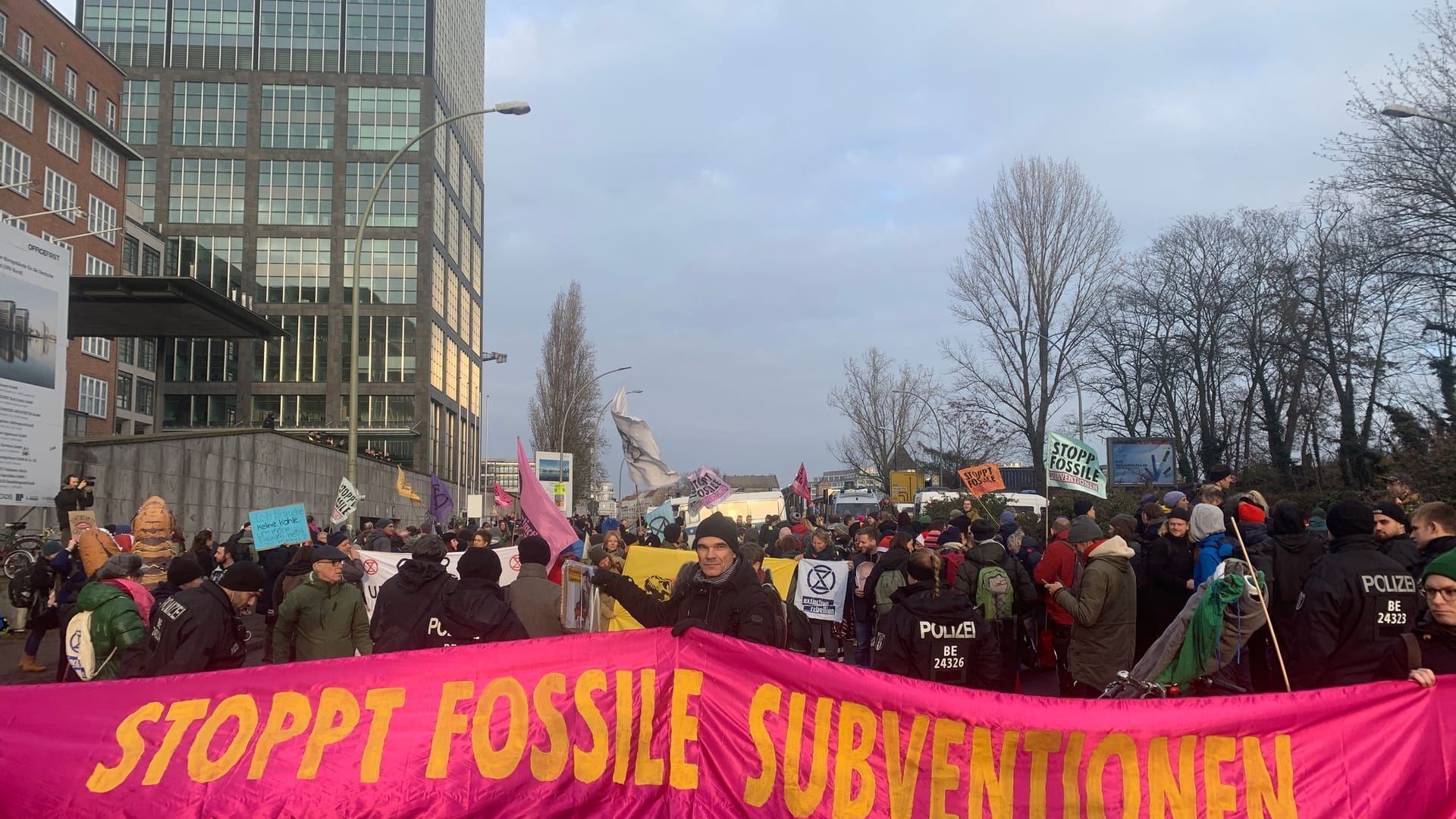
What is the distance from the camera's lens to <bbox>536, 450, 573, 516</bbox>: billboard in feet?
137

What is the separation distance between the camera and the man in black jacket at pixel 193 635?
5.98 metres

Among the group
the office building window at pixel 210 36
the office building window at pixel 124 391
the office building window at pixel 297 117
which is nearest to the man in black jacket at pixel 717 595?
the office building window at pixel 124 391

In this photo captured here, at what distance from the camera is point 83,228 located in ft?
159

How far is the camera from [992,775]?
477 centimetres

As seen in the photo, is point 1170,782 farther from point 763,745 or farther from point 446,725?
point 446,725

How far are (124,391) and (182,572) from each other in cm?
6081

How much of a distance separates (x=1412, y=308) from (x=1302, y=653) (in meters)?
32.3

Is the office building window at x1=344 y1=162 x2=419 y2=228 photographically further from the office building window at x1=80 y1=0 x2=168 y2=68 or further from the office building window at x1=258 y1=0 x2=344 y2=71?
the office building window at x1=80 y1=0 x2=168 y2=68

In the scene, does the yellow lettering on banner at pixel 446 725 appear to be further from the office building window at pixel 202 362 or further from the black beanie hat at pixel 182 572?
the office building window at pixel 202 362

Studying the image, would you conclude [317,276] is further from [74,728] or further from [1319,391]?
[74,728]

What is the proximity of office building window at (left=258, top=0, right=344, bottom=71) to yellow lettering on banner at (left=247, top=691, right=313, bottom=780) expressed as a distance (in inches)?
2788

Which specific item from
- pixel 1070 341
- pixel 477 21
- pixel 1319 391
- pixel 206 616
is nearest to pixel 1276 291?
pixel 1319 391

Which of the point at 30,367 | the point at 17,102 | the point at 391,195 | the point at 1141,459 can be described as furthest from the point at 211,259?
the point at 30,367

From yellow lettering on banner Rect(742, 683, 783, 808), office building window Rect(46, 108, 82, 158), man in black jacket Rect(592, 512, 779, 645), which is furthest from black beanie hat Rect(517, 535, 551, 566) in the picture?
office building window Rect(46, 108, 82, 158)
